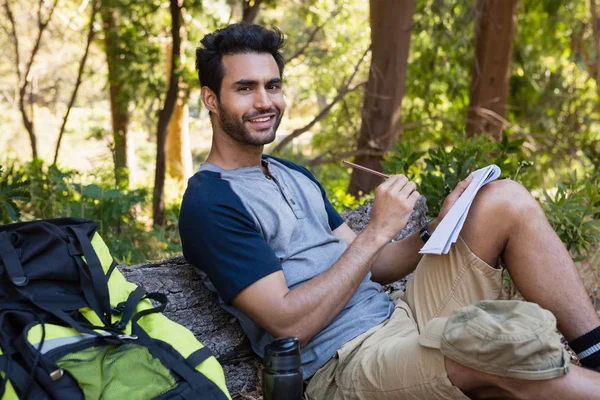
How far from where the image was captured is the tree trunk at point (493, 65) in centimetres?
835

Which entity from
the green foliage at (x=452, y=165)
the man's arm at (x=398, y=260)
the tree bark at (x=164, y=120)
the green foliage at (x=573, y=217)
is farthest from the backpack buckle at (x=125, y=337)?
the tree bark at (x=164, y=120)

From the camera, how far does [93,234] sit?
2432mm

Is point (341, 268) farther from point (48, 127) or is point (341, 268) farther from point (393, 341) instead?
point (48, 127)

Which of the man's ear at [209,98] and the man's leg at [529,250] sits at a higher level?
the man's ear at [209,98]

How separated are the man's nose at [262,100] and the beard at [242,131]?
0.08 ft

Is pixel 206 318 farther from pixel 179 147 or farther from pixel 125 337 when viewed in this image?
pixel 179 147

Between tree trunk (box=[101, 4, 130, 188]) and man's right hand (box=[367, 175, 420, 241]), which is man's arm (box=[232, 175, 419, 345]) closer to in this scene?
man's right hand (box=[367, 175, 420, 241])

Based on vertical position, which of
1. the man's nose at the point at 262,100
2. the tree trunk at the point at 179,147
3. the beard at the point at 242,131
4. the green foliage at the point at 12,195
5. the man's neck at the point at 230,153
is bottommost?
the tree trunk at the point at 179,147

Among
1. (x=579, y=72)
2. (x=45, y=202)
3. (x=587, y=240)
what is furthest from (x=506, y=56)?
(x=45, y=202)

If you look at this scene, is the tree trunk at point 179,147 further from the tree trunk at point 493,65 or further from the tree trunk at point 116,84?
the tree trunk at point 493,65

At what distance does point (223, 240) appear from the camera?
8.38 feet

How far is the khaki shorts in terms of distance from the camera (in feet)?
7.59

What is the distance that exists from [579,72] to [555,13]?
58.8 inches

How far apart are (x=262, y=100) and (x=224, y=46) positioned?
0.28 m
